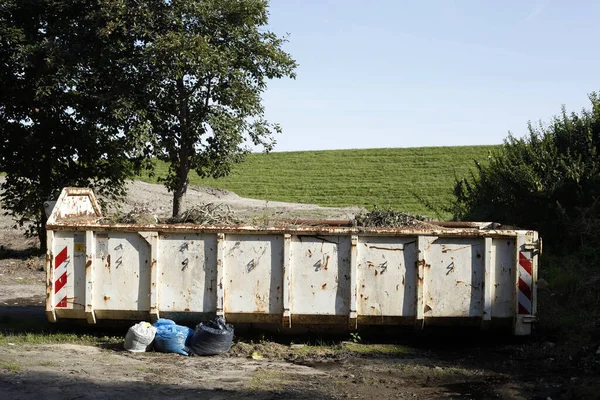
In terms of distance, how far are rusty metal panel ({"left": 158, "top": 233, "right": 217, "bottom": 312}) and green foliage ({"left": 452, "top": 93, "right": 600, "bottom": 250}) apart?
25.3 ft

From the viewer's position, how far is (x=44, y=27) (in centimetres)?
1666

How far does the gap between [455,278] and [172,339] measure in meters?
3.26

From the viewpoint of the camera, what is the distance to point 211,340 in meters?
7.93

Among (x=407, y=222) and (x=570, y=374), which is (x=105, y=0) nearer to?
(x=407, y=222)

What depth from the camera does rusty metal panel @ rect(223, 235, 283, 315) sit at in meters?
8.31

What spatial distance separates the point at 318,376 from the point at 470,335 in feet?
7.70

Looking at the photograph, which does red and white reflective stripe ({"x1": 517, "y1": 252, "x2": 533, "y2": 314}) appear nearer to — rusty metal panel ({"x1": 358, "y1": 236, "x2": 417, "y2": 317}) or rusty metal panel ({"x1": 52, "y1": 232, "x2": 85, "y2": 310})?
rusty metal panel ({"x1": 358, "y1": 236, "x2": 417, "y2": 317})

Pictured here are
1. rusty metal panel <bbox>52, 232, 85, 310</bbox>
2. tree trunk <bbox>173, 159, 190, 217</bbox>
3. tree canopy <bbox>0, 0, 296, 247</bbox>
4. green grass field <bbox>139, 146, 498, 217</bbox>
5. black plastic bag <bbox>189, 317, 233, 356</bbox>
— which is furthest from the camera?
green grass field <bbox>139, 146, 498, 217</bbox>

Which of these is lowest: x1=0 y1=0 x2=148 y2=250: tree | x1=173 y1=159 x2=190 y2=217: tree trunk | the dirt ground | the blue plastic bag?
the dirt ground

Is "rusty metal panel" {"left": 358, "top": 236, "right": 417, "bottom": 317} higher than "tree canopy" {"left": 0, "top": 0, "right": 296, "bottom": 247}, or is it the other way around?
"tree canopy" {"left": 0, "top": 0, "right": 296, "bottom": 247}

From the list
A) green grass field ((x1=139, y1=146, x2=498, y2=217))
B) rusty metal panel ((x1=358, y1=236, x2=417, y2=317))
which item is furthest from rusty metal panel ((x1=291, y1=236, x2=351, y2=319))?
green grass field ((x1=139, y1=146, x2=498, y2=217))

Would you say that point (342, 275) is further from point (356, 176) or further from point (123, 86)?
point (356, 176)

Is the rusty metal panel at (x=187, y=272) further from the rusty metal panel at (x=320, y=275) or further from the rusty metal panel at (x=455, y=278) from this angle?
the rusty metal panel at (x=455, y=278)

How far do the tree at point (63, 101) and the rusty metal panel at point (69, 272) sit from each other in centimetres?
692
